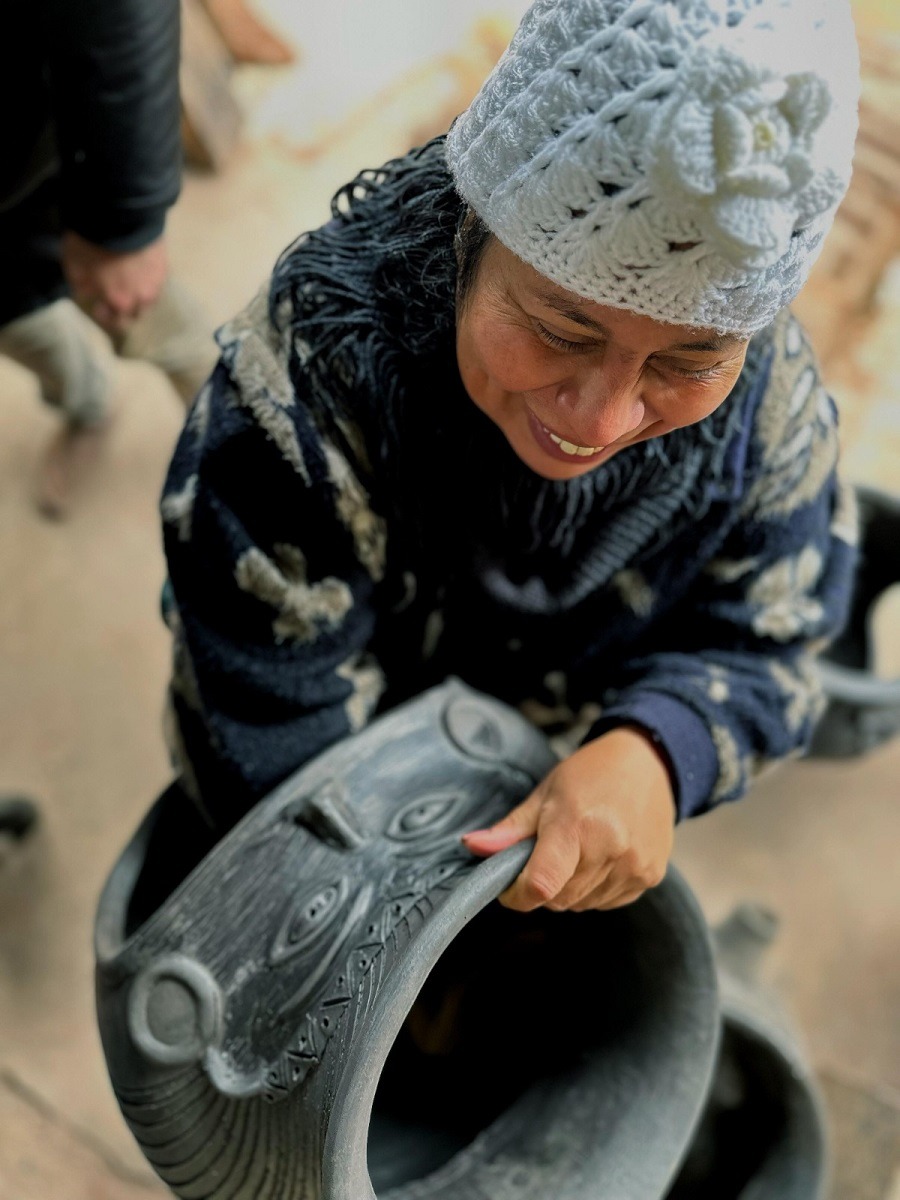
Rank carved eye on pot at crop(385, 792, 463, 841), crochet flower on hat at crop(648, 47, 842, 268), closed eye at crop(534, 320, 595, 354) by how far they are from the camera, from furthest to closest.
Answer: carved eye on pot at crop(385, 792, 463, 841) < closed eye at crop(534, 320, 595, 354) < crochet flower on hat at crop(648, 47, 842, 268)

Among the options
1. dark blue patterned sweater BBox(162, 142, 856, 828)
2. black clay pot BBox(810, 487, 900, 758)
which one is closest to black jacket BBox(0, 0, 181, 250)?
dark blue patterned sweater BBox(162, 142, 856, 828)

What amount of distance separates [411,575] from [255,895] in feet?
0.80

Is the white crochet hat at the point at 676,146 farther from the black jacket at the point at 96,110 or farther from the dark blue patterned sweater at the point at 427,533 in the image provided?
the black jacket at the point at 96,110

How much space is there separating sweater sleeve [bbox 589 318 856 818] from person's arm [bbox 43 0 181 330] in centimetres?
55

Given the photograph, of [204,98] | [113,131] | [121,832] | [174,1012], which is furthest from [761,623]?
[204,98]

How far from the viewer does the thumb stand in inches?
25.1

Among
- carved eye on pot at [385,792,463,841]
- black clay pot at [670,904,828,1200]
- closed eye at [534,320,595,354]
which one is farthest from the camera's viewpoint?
black clay pot at [670,904,828,1200]

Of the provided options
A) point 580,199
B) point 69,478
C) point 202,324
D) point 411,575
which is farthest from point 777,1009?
point 69,478

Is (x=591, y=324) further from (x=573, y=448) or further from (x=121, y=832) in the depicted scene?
(x=121, y=832)

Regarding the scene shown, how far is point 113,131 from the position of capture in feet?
3.20

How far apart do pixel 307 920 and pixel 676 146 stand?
1.29 feet

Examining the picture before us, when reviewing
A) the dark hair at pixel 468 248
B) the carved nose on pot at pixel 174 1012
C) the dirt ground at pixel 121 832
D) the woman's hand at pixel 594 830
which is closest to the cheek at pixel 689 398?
the dark hair at pixel 468 248

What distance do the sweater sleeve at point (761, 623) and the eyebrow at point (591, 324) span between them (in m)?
0.21

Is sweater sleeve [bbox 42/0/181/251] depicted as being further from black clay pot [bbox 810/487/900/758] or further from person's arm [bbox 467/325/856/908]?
black clay pot [bbox 810/487/900/758]
